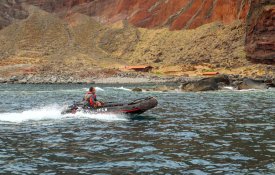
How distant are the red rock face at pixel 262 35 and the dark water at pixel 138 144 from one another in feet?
214

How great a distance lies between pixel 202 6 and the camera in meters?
116

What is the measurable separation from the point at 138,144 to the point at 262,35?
3187 inches

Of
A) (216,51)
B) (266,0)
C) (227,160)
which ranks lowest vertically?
(227,160)

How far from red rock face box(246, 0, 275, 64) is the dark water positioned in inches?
2562

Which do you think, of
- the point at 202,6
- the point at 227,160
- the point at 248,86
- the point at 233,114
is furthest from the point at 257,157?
the point at 202,6

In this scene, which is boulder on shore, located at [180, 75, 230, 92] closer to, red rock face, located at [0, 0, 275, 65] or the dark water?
the dark water

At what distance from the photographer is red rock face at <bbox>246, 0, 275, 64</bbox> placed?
299ft

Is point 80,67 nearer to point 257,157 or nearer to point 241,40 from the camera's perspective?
point 241,40

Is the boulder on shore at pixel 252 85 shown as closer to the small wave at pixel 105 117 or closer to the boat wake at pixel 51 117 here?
the small wave at pixel 105 117

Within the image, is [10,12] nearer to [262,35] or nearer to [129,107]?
[262,35]

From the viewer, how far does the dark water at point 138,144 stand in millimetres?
14750

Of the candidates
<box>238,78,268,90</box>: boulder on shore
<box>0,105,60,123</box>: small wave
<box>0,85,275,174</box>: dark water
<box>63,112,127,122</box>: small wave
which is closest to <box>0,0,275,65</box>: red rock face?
<box>238,78,268,90</box>: boulder on shore

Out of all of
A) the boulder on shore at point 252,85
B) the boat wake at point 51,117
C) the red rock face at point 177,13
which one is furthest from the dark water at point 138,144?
the red rock face at point 177,13

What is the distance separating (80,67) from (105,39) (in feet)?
85.8
